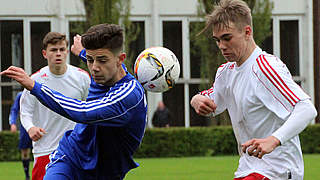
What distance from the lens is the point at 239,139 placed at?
536cm

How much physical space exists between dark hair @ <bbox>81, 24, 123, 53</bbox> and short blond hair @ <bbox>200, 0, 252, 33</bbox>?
742mm

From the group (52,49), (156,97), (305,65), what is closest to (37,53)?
(156,97)

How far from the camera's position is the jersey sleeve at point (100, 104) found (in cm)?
505

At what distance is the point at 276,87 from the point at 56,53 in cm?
413

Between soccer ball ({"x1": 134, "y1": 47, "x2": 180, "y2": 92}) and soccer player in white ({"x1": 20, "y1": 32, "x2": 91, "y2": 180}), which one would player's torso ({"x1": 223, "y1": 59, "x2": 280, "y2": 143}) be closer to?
soccer ball ({"x1": 134, "y1": 47, "x2": 180, "y2": 92})

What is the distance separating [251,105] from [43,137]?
13.1 ft

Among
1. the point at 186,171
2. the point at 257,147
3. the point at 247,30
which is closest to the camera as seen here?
the point at 257,147

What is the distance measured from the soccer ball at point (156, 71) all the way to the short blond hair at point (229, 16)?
0.83 metres

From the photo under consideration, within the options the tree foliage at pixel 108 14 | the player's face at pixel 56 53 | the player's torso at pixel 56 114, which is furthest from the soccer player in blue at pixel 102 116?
the tree foliage at pixel 108 14

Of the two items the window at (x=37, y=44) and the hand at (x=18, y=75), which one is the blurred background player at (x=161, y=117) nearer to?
the window at (x=37, y=44)

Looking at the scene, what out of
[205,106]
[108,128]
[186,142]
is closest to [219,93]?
[205,106]

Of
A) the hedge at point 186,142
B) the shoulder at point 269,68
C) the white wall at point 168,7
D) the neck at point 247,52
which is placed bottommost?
the hedge at point 186,142

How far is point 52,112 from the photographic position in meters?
8.43

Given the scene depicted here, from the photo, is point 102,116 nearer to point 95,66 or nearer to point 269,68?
point 95,66
